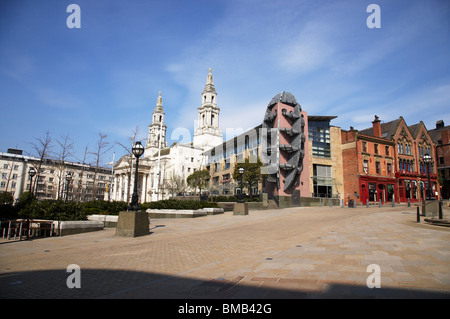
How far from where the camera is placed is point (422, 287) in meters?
4.43

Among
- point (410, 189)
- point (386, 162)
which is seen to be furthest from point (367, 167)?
point (410, 189)

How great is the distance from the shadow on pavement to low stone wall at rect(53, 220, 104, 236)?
22.6ft

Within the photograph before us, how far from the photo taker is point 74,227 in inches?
495

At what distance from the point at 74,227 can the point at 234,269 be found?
9.95 meters

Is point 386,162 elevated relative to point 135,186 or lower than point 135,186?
elevated

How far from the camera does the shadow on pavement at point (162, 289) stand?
13.9 ft

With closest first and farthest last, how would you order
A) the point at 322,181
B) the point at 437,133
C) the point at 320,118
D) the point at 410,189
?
1. the point at 322,181
2. the point at 320,118
3. the point at 410,189
4. the point at 437,133

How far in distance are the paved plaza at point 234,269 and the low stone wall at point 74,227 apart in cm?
228

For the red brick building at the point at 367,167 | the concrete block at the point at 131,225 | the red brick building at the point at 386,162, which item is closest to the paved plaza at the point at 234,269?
the concrete block at the point at 131,225

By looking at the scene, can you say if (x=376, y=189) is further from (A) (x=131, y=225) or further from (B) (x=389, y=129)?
(A) (x=131, y=225)

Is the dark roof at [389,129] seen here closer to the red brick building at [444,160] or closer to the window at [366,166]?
the window at [366,166]
